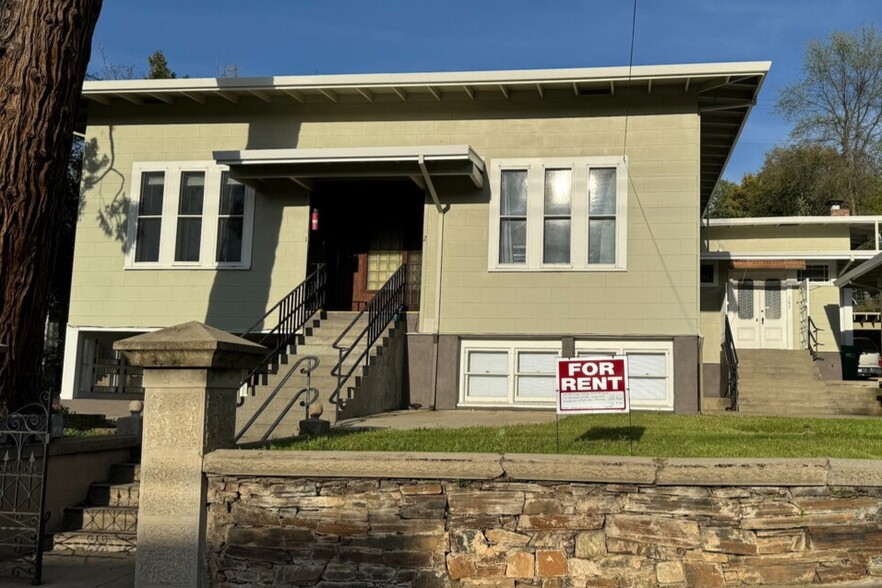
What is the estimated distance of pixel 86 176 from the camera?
1559 centimetres

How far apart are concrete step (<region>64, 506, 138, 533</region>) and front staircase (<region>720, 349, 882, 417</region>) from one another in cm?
1054

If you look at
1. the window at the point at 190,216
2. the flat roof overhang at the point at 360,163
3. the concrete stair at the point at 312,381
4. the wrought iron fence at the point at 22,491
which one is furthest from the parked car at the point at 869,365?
the wrought iron fence at the point at 22,491

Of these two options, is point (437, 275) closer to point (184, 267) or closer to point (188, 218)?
point (184, 267)

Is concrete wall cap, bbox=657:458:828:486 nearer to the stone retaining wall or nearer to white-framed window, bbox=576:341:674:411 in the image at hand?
the stone retaining wall

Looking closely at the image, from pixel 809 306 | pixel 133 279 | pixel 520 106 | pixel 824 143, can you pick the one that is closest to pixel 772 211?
pixel 824 143

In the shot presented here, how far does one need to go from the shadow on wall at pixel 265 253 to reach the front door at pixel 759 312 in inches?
435

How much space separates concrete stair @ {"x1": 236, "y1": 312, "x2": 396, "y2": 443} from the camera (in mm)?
11016

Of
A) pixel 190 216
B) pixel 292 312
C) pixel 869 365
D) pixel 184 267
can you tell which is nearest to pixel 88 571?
pixel 292 312

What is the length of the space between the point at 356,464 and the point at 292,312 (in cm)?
835

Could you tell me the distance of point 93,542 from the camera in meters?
7.41

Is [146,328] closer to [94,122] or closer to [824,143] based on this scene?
[94,122]

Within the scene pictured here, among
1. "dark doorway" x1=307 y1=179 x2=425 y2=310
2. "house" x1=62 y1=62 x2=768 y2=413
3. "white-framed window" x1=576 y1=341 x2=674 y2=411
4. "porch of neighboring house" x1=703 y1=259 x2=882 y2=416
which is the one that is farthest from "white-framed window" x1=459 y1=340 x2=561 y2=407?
"porch of neighboring house" x1=703 y1=259 x2=882 y2=416

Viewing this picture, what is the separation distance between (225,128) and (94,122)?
262cm

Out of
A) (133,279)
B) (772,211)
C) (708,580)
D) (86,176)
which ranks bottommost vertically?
(708,580)
